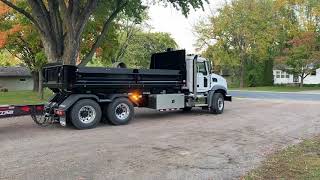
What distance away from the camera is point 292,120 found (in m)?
15.9

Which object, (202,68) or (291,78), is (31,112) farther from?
(291,78)

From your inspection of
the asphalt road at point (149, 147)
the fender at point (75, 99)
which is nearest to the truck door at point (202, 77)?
the asphalt road at point (149, 147)

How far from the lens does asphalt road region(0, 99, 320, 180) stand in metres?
7.55

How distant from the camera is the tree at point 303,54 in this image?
165 ft

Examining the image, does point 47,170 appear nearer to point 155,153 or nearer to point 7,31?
point 155,153

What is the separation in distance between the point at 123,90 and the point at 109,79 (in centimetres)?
89

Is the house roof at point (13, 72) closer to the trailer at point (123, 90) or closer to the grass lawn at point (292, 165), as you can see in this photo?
the trailer at point (123, 90)

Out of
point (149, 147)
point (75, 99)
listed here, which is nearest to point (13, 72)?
point (75, 99)

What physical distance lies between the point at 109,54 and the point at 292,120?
20711mm

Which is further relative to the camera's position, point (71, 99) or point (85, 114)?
point (85, 114)

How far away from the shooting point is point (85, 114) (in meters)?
13.7

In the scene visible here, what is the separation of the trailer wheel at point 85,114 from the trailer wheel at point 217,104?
6.22 m

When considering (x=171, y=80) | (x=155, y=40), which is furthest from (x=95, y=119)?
(x=155, y=40)

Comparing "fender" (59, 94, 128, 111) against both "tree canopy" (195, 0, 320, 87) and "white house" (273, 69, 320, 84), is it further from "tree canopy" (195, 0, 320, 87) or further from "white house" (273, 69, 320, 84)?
"white house" (273, 69, 320, 84)
